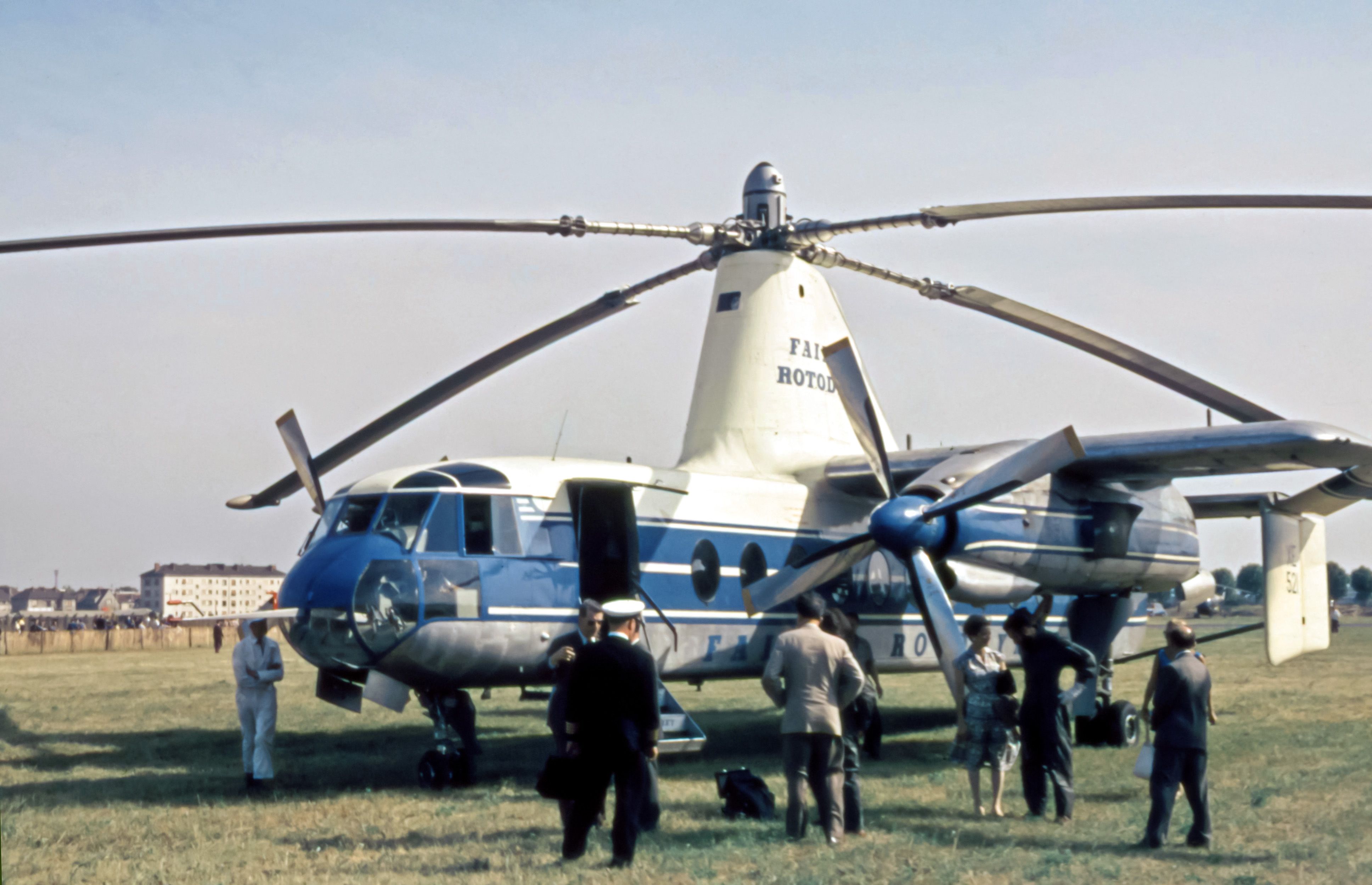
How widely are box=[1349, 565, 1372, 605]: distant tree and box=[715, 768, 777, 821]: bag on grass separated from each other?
592 feet

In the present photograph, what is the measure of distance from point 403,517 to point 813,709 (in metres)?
4.85

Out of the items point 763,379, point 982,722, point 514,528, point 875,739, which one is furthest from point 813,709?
point 763,379

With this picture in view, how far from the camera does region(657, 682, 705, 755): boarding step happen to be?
11422 mm

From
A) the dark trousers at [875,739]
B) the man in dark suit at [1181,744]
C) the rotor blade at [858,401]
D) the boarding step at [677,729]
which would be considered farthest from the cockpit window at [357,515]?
the man in dark suit at [1181,744]

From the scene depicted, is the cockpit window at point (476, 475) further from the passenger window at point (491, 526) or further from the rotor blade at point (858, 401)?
the rotor blade at point (858, 401)

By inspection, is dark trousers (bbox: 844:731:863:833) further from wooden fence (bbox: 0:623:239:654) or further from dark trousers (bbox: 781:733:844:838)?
wooden fence (bbox: 0:623:239:654)

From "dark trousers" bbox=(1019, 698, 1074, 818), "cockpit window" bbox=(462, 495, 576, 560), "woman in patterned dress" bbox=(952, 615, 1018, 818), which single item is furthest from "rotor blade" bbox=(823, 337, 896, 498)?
"dark trousers" bbox=(1019, 698, 1074, 818)

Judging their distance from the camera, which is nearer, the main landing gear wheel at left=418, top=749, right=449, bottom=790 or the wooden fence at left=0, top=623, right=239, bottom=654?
the main landing gear wheel at left=418, top=749, right=449, bottom=790

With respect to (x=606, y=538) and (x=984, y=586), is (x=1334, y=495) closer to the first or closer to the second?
(x=984, y=586)

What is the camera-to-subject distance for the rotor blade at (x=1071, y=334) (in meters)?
12.8

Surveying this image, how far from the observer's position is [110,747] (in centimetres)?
1570

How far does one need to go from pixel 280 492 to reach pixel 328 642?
5.11 m

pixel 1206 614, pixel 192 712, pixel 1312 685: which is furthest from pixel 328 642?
pixel 1206 614

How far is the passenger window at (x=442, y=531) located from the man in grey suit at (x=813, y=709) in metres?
3.92
